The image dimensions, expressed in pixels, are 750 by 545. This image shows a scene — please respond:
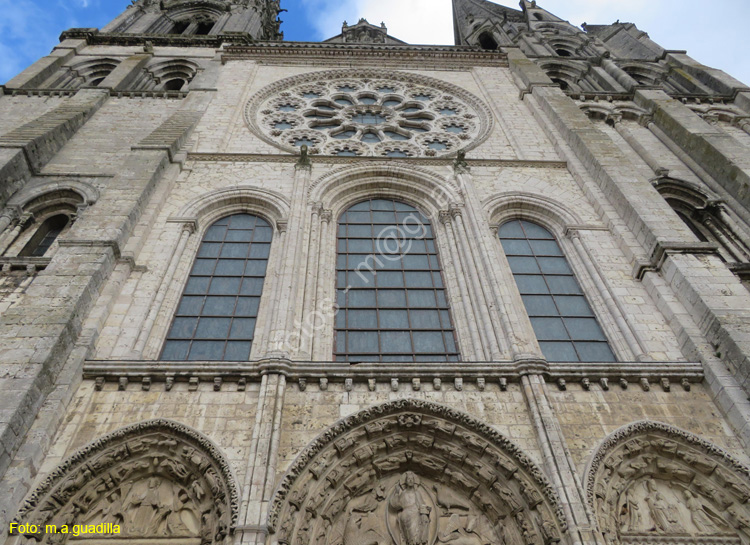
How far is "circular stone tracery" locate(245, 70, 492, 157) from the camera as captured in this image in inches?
501

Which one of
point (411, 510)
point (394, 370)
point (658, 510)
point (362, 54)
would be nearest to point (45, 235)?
point (394, 370)

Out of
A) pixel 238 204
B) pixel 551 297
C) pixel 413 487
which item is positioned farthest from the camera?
pixel 238 204

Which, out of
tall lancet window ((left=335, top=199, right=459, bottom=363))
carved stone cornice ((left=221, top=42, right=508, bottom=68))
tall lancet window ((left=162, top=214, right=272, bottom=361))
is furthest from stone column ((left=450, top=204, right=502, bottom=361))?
carved stone cornice ((left=221, top=42, right=508, bottom=68))

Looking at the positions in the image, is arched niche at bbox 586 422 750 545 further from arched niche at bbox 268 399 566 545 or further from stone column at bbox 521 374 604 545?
arched niche at bbox 268 399 566 545

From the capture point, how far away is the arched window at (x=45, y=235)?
30.3 feet

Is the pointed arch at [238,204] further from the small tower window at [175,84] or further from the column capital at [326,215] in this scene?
the small tower window at [175,84]

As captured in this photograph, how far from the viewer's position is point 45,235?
9.80m

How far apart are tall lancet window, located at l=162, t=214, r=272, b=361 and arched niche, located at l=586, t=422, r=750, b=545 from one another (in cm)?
466

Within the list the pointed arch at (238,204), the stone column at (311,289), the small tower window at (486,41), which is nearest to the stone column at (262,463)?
the stone column at (311,289)

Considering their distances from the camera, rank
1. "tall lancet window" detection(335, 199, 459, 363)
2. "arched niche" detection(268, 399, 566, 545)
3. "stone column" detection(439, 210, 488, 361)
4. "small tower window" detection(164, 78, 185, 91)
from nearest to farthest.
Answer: "arched niche" detection(268, 399, 566, 545)
"stone column" detection(439, 210, 488, 361)
"tall lancet window" detection(335, 199, 459, 363)
"small tower window" detection(164, 78, 185, 91)

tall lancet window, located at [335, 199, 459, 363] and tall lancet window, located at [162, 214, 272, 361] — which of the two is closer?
tall lancet window, located at [162, 214, 272, 361]

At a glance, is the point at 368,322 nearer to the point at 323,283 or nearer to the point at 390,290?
the point at 390,290

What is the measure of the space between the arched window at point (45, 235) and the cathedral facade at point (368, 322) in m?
0.08

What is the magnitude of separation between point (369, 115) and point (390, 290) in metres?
7.37
